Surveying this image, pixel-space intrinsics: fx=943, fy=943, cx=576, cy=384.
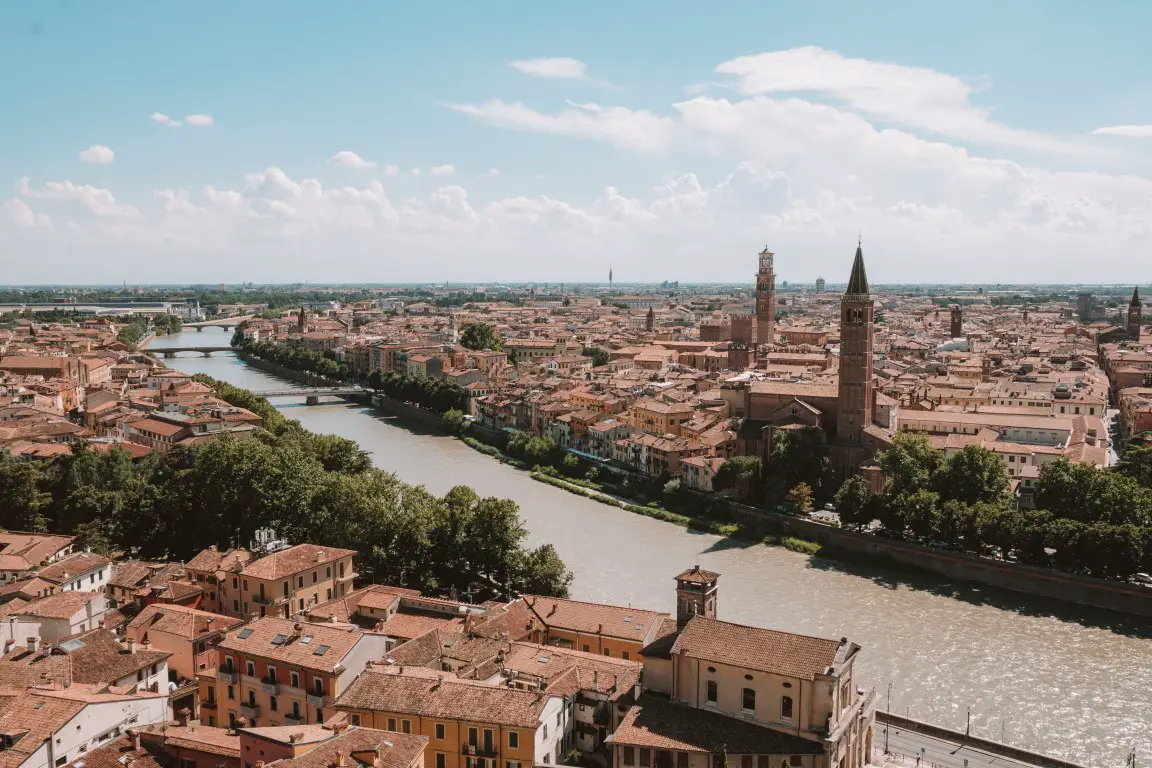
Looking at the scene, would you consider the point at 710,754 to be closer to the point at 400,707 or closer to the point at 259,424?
the point at 400,707

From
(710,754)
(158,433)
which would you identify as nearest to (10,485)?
(158,433)

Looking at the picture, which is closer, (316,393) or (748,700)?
(748,700)

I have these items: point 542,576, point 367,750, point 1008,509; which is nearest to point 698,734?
point 367,750

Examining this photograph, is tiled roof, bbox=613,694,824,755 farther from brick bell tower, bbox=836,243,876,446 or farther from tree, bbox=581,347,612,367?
tree, bbox=581,347,612,367

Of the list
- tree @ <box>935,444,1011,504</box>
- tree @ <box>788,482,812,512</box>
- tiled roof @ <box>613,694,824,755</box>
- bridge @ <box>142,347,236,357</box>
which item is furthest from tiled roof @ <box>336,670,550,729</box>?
bridge @ <box>142,347,236,357</box>

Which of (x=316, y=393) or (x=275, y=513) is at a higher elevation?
(x=275, y=513)

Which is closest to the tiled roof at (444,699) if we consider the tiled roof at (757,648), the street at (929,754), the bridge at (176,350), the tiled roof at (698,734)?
the tiled roof at (698,734)

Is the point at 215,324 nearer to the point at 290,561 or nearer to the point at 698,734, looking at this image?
the point at 290,561
